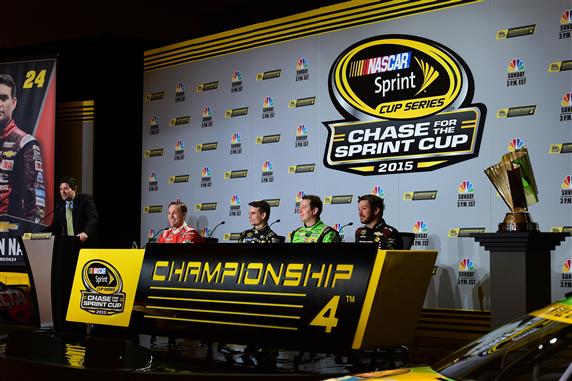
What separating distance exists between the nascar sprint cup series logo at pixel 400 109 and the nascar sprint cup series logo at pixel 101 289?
367 centimetres

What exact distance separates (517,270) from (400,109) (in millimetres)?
3781

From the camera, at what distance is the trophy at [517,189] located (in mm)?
6055

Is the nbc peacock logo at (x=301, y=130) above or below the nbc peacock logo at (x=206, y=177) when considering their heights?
above

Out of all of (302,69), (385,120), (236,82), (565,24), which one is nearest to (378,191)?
(385,120)

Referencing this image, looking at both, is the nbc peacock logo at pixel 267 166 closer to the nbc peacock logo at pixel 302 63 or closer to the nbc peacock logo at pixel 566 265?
the nbc peacock logo at pixel 302 63

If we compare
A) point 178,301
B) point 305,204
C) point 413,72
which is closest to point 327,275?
point 178,301

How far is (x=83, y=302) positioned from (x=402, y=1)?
5.04m

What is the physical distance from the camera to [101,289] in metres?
7.30

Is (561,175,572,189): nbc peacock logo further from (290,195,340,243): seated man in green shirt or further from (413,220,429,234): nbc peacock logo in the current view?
(290,195,340,243): seated man in green shirt

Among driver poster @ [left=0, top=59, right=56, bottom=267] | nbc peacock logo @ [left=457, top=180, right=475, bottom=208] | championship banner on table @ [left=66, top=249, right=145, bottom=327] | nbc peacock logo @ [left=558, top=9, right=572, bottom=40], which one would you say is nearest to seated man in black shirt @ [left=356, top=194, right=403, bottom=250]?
nbc peacock logo @ [left=457, top=180, right=475, bottom=208]

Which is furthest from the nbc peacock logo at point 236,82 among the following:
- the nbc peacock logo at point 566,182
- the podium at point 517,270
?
the podium at point 517,270

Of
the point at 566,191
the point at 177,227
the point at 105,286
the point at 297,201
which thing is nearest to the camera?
the point at 105,286

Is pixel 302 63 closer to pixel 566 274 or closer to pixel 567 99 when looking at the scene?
pixel 567 99

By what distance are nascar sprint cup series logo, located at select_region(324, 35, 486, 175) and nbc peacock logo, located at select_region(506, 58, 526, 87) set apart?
0.43m
